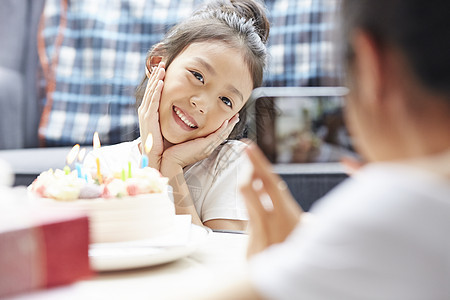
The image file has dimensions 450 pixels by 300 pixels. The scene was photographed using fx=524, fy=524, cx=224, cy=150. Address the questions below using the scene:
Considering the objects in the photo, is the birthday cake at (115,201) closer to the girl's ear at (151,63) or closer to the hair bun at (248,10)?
the girl's ear at (151,63)

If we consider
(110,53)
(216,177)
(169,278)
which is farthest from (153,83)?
(110,53)

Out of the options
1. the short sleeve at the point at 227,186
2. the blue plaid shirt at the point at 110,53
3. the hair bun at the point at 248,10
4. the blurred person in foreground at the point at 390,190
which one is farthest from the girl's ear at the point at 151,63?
the blue plaid shirt at the point at 110,53

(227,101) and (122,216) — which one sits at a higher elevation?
(227,101)

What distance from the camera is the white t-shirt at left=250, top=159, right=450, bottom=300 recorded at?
0.39 m

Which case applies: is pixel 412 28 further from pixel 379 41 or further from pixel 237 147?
pixel 237 147

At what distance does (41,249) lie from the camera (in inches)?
21.9

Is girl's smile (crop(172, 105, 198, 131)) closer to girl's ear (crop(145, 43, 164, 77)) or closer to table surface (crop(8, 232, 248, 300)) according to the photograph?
girl's ear (crop(145, 43, 164, 77))

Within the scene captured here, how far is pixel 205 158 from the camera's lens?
5.12 ft

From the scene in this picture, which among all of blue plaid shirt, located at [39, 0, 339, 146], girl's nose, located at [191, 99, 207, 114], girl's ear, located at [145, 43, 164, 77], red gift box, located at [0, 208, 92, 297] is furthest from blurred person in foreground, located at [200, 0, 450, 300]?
blue plaid shirt, located at [39, 0, 339, 146]

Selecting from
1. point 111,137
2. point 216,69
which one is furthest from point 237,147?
point 111,137

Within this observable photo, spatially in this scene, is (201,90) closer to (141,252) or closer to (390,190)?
(141,252)

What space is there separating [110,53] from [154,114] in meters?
2.14

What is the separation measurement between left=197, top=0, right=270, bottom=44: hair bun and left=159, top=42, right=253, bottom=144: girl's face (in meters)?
0.22

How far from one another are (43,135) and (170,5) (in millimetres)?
1170
